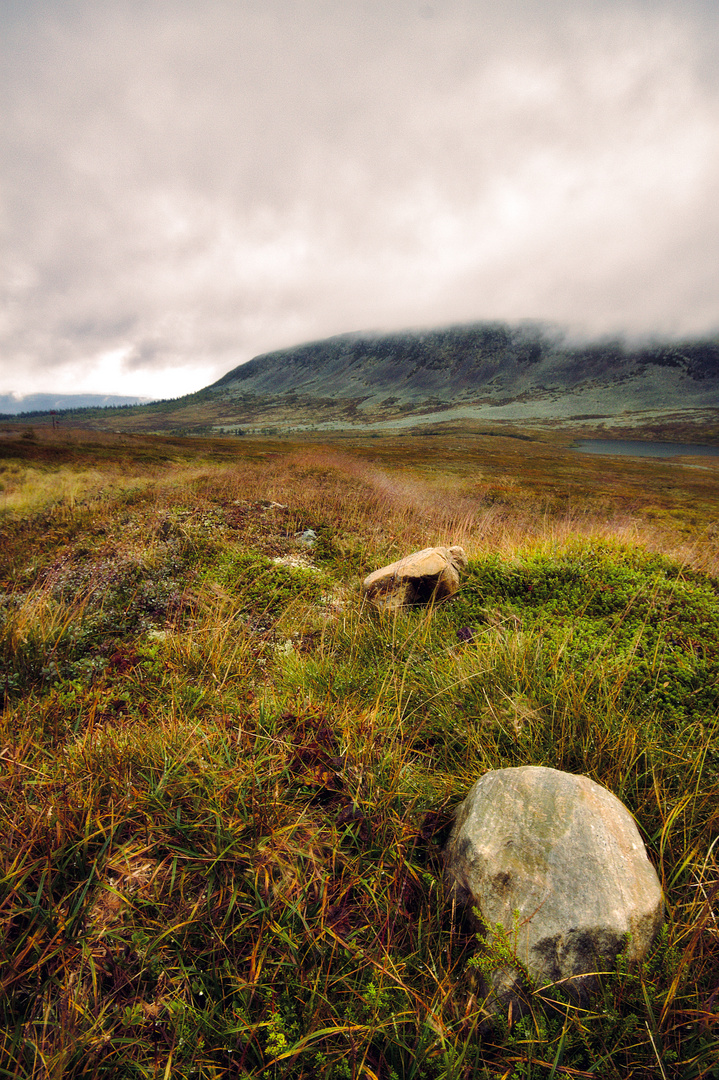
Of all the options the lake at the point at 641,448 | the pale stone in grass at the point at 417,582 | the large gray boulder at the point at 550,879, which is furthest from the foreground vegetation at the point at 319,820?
the lake at the point at 641,448

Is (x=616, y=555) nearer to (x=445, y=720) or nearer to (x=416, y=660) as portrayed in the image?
(x=416, y=660)

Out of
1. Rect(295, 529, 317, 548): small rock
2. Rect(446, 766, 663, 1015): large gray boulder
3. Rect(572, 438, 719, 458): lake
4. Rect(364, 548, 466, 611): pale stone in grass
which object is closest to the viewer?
Rect(446, 766, 663, 1015): large gray boulder

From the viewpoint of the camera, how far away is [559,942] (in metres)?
1.78

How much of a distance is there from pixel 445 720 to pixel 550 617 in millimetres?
2241

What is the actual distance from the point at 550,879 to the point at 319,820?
1156 mm

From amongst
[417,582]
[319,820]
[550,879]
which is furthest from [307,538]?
[550,879]

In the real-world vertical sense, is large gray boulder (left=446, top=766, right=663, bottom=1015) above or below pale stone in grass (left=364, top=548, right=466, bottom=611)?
below

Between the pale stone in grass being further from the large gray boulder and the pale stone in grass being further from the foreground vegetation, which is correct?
the large gray boulder

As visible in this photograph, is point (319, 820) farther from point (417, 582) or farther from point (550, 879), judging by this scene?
point (417, 582)

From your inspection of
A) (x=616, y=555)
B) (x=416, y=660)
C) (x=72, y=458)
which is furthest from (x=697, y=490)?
(x=72, y=458)

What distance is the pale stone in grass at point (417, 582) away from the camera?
5.35m

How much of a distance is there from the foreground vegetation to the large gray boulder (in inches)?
4.2

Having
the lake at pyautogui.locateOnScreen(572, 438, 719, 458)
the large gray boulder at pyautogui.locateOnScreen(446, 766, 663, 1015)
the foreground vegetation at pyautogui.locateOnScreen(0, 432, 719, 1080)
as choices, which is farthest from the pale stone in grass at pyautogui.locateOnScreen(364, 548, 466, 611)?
the lake at pyautogui.locateOnScreen(572, 438, 719, 458)

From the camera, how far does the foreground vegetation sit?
4.90ft
